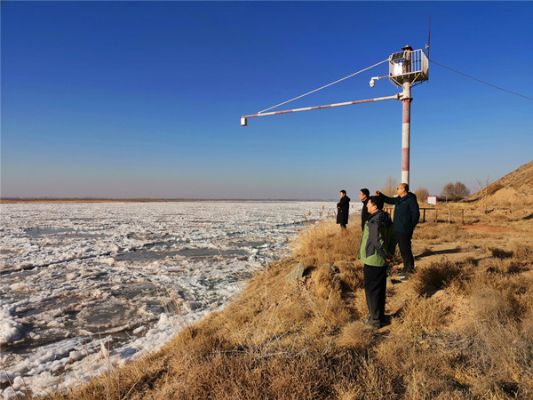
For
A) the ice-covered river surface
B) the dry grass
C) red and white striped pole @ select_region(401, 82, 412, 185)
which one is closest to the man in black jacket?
the dry grass

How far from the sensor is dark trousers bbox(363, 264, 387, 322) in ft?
16.7

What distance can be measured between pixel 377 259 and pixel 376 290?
0.46m

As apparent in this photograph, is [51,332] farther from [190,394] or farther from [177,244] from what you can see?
[177,244]

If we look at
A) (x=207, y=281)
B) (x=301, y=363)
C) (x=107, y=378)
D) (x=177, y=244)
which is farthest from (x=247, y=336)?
(x=177, y=244)

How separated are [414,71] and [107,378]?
13.3 metres

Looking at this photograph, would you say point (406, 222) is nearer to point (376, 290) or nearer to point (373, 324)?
Answer: point (376, 290)

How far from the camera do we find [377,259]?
505 centimetres

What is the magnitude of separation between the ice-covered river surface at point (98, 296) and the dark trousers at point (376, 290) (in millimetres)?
2918

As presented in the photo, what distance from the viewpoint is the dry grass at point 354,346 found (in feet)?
11.0

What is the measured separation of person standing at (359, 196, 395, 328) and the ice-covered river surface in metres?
2.94

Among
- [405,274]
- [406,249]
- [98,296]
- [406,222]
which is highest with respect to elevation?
[406,222]

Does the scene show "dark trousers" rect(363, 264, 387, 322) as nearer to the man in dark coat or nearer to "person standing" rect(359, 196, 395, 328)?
"person standing" rect(359, 196, 395, 328)

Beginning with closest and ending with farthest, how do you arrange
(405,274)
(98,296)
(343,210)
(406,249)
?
(405,274), (406,249), (98,296), (343,210)

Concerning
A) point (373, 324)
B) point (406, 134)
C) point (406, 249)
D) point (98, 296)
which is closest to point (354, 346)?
point (373, 324)
